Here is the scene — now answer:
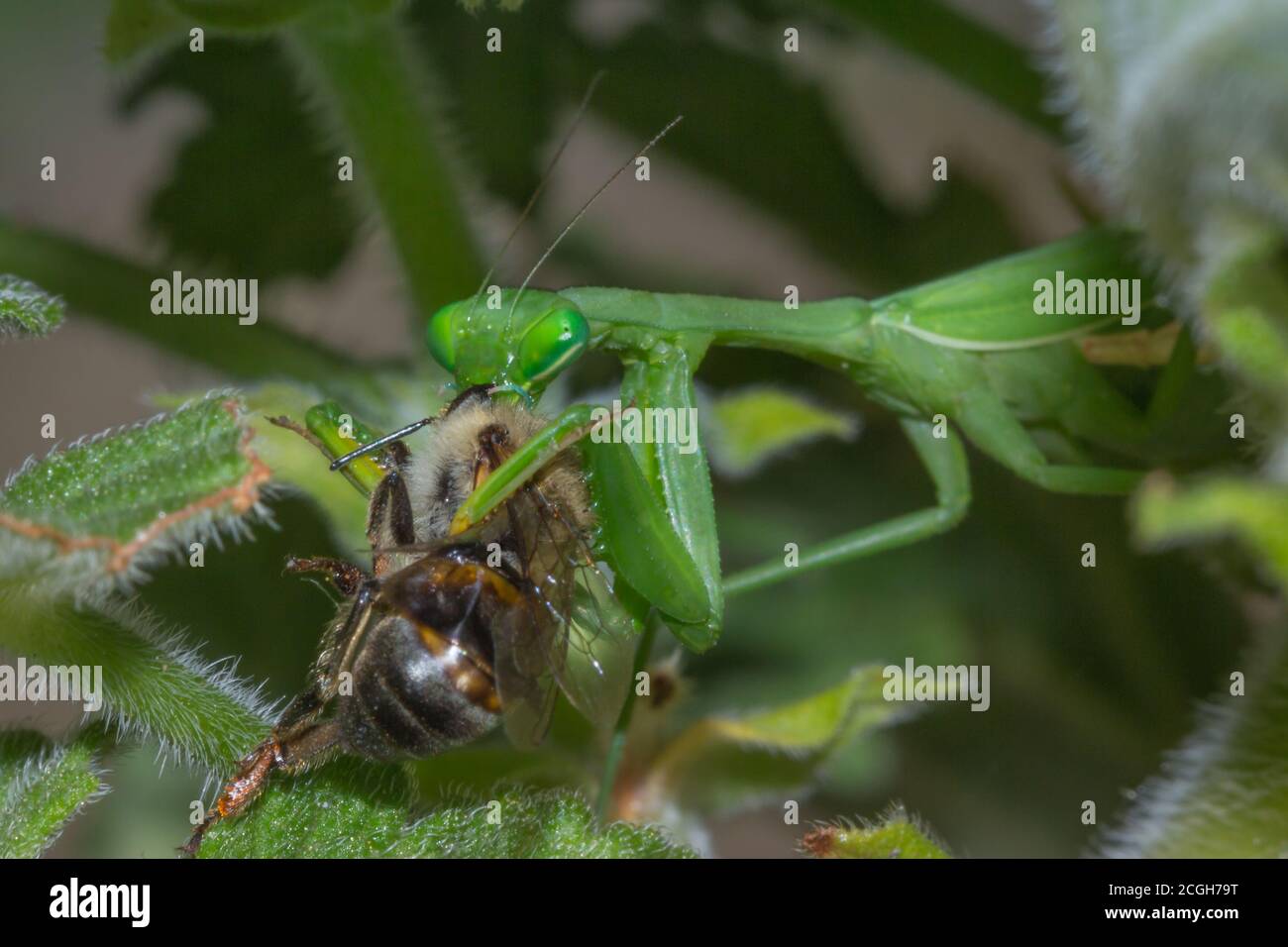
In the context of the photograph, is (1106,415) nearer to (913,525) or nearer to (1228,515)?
(913,525)

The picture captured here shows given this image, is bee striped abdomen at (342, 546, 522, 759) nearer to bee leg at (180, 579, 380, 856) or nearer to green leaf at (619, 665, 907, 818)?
bee leg at (180, 579, 380, 856)

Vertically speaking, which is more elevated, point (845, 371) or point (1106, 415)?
point (845, 371)

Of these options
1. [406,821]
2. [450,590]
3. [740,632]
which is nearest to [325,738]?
[406,821]

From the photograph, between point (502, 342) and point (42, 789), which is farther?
point (502, 342)

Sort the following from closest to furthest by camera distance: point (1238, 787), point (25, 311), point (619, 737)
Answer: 1. point (1238, 787)
2. point (25, 311)
3. point (619, 737)

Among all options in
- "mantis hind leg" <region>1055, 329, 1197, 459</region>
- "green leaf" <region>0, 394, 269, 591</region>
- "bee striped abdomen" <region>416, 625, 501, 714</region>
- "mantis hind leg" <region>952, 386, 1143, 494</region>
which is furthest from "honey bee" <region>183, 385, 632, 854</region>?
"mantis hind leg" <region>1055, 329, 1197, 459</region>

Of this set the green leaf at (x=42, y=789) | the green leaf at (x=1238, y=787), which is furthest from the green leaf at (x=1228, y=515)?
the green leaf at (x=42, y=789)

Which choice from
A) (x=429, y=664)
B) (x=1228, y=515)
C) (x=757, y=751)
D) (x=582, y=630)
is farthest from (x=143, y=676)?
(x=1228, y=515)

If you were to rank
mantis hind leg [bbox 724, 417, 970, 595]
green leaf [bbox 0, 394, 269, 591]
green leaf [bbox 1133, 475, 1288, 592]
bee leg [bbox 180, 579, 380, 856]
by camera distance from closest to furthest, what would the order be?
green leaf [bbox 1133, 475, 1288, 592]
green leaf [bbox 0, 394, 269, 591]
bee leg [bbox 180, 579, 380, 856]
mantis hind leg [bbox 724, 417, 970, 595]
